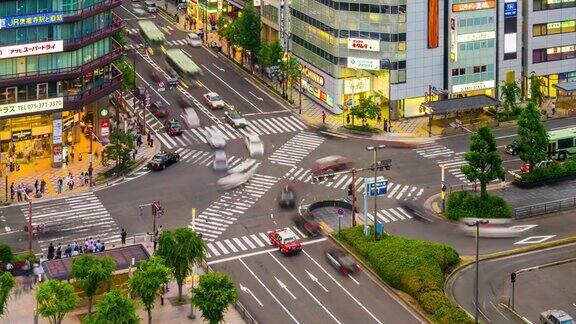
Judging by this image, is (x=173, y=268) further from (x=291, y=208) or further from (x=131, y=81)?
(x=131, y=81)

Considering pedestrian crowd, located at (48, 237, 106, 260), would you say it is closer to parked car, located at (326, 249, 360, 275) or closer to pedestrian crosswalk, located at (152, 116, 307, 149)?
parked car, located at (326, 249, 360, 275)

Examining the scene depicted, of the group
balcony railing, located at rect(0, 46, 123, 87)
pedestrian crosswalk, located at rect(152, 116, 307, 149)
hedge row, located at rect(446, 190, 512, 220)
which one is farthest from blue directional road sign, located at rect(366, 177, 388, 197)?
balcony railing, located at rect(0, 46, 123, 87)

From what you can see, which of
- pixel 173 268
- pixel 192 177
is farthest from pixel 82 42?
pixel 173 268

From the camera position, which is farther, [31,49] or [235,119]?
[235,119]

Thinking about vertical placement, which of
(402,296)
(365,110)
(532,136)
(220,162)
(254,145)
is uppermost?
(532,136)

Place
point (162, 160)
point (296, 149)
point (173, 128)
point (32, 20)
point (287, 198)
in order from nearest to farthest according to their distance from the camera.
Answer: point (287, 198) < point (32, 20) < point (162, 160) < point (296, 149) < point (173, 128)

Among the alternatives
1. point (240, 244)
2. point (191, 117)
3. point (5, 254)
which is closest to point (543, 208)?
point (240, 244)

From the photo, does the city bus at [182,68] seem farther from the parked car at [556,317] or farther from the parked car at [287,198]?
the parked car at [556,317]

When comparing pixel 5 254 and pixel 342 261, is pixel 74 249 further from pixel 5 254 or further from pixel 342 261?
pixel 342 261
